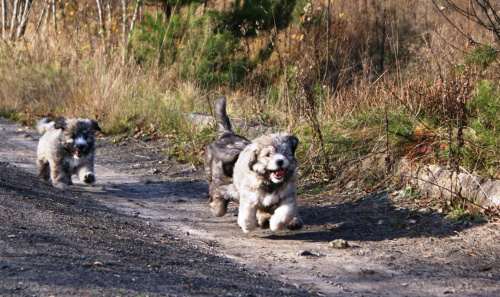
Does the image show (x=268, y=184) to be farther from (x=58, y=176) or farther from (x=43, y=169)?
(x=43, y=169)

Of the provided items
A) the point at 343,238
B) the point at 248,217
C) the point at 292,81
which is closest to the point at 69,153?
the point at 248,217

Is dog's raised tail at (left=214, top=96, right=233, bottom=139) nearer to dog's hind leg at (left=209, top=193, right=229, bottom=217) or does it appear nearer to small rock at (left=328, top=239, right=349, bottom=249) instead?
dog's hind leg at (left=209, top=193, right=229, bottom=217)

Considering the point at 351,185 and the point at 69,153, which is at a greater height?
the point at 69,153

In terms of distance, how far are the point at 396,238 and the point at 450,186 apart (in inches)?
38.4

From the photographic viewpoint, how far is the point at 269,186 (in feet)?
19.8

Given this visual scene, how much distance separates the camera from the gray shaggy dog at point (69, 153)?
8273 mm

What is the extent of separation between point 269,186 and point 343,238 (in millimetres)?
916

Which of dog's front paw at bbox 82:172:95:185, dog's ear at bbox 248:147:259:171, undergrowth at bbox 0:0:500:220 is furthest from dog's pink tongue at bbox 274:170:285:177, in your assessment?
dog's front paw at bbox 82:172:95:185

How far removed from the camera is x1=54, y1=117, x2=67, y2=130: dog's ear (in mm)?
8367

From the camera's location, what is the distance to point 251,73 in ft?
45.0

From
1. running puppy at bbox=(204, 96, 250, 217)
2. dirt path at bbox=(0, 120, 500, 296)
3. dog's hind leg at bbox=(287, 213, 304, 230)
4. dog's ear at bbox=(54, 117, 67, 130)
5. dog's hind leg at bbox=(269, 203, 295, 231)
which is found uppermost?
dog's ear at bbox=(54, 117, 67, 130)

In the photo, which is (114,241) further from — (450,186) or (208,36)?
(208,36)

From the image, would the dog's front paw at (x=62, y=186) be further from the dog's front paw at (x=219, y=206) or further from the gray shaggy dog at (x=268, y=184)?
the gray shaggy dog at (x=268, y=184)

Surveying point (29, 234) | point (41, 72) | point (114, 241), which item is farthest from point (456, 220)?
point (41, 72)
